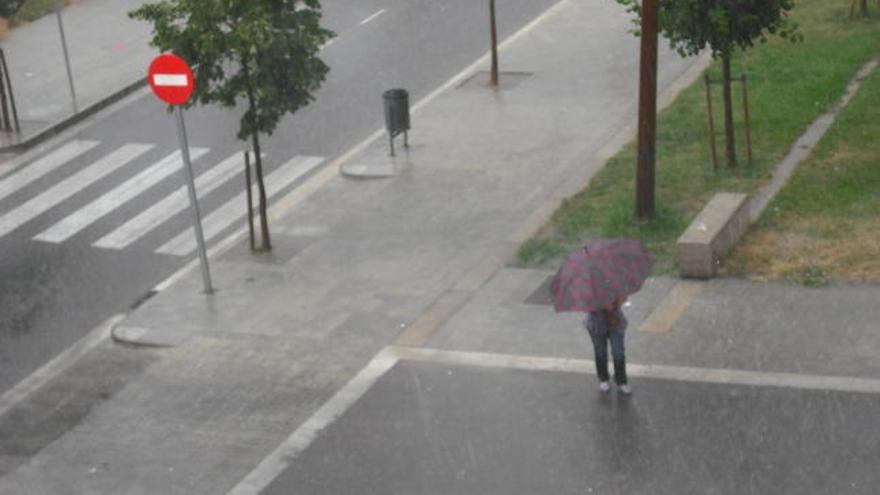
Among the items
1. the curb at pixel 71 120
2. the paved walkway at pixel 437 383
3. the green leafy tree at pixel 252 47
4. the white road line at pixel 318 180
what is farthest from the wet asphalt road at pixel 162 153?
the green leafy tree at pixel 252 47

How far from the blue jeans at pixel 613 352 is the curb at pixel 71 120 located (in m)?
13.7

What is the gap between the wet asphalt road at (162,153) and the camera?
19172mm

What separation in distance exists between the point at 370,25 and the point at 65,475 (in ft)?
59.0

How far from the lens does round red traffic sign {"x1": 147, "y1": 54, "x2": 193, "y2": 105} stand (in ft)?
59.7

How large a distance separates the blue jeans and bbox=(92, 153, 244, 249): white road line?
27.7 ft

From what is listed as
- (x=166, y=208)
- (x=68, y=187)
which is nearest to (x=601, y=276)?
(x=166, y=208)

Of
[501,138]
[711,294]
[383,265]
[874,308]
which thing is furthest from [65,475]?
[501,138]

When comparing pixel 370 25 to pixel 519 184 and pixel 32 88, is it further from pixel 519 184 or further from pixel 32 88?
pixel 519 184

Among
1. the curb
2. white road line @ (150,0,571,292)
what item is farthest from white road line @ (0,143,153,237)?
white road line @ (150,0,571,292)

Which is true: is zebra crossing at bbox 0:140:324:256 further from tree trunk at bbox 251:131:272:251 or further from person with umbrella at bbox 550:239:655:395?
person with umbrella at bbox 550:239:655:395

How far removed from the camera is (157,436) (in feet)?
50.4

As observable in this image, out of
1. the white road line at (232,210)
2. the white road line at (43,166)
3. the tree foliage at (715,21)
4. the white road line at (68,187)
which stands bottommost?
the white road line at (232,210)

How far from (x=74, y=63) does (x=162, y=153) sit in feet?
19.3

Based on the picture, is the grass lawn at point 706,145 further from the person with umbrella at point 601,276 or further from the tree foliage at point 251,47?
the person with umbrella at point 601,276
